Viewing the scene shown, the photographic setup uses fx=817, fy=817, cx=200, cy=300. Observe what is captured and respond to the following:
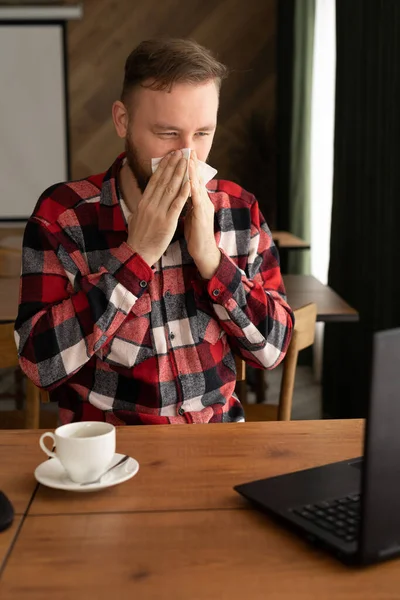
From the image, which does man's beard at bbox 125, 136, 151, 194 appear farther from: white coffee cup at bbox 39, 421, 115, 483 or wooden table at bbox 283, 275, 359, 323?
wooden table at bbox 283, 275, 359, 323

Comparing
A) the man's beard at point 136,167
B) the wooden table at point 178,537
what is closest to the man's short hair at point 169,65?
the man's beard at point 136,167

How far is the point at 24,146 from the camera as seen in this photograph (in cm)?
627

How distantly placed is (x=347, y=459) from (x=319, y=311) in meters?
Result: 1.62

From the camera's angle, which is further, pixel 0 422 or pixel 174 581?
pixel 0 422

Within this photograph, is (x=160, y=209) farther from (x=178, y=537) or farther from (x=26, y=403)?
(x=26, y=403)

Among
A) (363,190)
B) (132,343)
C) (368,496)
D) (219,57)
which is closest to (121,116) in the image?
(132,343)

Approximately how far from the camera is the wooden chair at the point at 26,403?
2.09 meters

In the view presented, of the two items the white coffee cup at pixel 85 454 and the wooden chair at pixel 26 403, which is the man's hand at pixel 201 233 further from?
the wooden chair at pixel 26 403

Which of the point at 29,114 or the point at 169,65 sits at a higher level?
the point at 29,114

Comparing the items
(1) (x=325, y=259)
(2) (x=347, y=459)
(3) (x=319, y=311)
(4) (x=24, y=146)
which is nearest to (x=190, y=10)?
(4) (x=24, y=146)

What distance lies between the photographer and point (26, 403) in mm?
2283

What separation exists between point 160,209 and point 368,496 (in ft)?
2.73

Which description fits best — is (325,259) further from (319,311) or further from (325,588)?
(325,588)

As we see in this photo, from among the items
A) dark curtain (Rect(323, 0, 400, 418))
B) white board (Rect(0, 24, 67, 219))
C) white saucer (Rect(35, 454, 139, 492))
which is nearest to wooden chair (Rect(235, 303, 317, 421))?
dark curtain (Rect(323, 0, 400, 418))
